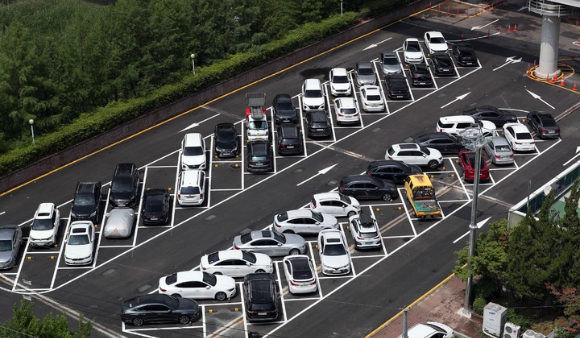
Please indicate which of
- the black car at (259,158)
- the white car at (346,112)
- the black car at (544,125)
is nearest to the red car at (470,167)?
the black car at (544,125)

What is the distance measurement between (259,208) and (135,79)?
17.7m

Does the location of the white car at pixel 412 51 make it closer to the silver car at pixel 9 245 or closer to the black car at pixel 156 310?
the black car at pixel 156 310

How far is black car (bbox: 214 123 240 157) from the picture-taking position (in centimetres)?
7225

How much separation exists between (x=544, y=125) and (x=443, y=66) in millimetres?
12372

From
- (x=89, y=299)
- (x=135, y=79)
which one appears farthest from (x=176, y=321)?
(x=135, y=79)

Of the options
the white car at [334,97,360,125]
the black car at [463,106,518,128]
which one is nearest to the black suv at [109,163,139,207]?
the white car at [334,97,360,125]

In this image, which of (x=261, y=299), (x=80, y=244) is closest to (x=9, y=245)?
(x=80, y=244)

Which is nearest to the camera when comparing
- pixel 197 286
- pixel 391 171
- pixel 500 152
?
pixel 197 286

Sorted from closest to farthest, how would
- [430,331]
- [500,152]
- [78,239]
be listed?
[430,331] < [78,239] < [500,152]

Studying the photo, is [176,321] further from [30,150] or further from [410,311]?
[30,150]

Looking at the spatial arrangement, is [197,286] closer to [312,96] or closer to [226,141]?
[226,141]

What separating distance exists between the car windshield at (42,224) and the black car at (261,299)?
1418 cm

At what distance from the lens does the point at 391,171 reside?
68.4 m

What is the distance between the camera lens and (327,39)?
88.9 metres
